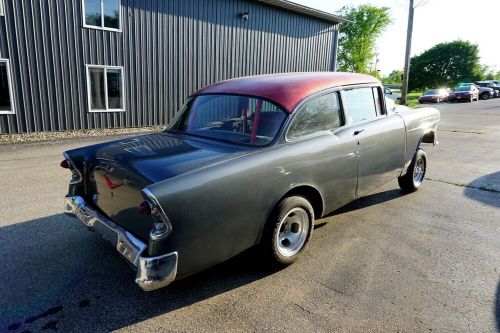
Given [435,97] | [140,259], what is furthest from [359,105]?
[435,97]

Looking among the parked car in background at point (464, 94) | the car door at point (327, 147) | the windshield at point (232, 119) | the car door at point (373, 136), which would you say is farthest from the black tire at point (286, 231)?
the parked car in background at point (464, 94)

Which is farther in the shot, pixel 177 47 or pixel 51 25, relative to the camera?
pixel 177 47

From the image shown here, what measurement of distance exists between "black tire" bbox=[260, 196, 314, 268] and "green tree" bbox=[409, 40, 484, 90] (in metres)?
61.7

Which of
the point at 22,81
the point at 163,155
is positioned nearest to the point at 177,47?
the point at 22,81

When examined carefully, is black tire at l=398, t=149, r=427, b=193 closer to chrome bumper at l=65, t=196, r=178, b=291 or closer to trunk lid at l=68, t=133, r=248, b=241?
trunk lid at l=68, t=133, r=248, b=241

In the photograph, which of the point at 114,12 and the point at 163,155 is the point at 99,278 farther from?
the point at 114,12

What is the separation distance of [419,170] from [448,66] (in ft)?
196

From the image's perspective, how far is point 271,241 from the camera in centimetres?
296

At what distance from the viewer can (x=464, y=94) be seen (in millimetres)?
28906

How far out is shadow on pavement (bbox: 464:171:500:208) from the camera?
16.6ft

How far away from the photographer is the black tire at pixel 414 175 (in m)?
5.10

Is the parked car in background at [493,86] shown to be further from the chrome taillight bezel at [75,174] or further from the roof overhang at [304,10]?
the chrome taillight bezel at [75,174]

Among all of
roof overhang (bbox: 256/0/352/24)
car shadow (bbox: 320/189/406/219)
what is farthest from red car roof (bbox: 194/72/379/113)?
roof overhang (bbox: 256/0/352/24)

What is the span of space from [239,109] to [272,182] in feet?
3.16
